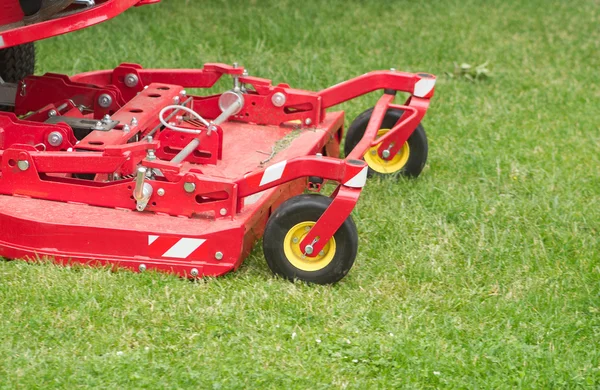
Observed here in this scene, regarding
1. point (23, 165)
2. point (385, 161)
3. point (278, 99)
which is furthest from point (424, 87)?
point (23, 165)

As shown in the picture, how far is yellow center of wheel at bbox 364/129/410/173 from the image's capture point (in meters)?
6.16

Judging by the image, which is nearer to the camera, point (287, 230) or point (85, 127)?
point (287, 230)

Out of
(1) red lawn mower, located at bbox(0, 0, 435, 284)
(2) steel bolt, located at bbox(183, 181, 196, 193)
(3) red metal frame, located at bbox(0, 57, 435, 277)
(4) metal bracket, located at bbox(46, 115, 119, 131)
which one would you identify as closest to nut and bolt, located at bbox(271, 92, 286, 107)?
(1) red lawn mower, located at bbox(0, 0, 435, 284)

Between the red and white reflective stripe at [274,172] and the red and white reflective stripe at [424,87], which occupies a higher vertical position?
the red and white reflective stripe at [274,172]

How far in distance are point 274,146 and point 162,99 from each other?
72 cm

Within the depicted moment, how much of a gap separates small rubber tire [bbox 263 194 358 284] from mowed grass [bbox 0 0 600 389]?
68mm

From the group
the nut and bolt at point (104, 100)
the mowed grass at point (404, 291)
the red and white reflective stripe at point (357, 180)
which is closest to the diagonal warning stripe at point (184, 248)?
the mowed grass at point (404, 291)

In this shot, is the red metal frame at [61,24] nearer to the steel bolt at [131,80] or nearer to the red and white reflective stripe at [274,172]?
the steel bolt at [131,80]

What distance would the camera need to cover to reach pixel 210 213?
4.84 m

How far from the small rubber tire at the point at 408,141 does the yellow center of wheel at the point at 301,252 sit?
1524 millimetres

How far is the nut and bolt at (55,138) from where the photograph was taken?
17.0ft

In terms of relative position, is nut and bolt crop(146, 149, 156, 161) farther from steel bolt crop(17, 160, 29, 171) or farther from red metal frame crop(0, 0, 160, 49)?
red metal frame crop(0, 0, 160, 49)

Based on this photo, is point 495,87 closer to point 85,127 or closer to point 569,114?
point 569,114

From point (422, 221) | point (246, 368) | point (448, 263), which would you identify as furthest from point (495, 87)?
point (246, 368)
